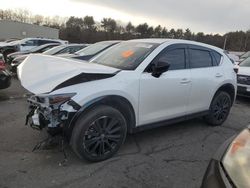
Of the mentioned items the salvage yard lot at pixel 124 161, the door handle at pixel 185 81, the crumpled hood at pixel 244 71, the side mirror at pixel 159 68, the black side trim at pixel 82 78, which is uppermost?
the side mirror at pixel 159 68

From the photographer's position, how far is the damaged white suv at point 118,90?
3674 millimetres

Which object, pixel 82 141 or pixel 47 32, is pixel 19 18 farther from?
pixel 82 141

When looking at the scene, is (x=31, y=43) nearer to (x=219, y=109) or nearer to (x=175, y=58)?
(x=219, y=109)

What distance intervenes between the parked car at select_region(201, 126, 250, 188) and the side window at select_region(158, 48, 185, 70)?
268 cm

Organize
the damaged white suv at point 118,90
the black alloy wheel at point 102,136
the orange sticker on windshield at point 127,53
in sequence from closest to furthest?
the damaged white suv at point 118,90
the black alloy wheel at point 102,136
the orange sticker on windshield at point 127,53

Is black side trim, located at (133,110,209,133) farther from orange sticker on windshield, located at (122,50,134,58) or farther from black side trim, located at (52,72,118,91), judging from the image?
orange sticker on windshield, located at (122,50,134,58)

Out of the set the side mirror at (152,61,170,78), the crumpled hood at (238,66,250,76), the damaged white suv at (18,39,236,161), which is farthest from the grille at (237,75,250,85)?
the side mirror at (152,61,170,78)

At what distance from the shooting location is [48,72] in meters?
4.00

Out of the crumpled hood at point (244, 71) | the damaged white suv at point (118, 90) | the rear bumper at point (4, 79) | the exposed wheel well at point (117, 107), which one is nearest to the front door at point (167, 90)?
the damaged white suv at point (118, 90)

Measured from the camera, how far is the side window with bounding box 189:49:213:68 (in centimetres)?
524

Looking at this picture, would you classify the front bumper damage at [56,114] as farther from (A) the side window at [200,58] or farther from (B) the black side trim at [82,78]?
(A) the side window at [200,58]

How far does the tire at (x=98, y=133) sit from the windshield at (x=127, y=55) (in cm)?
83

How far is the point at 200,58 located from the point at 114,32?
54883mm

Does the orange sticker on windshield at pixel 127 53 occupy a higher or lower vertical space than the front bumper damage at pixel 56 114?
higher
